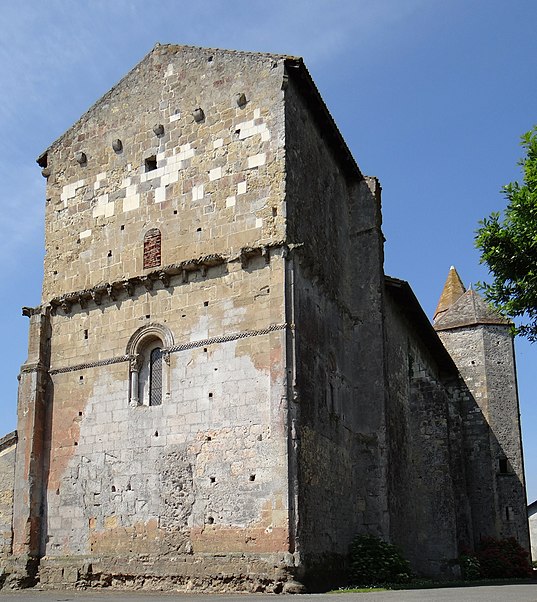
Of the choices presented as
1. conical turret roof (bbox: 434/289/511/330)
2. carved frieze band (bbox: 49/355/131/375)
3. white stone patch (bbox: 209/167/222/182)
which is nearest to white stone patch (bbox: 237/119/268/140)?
white stone patch (bbox: 209/167/222/182)

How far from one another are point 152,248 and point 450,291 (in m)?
25.0

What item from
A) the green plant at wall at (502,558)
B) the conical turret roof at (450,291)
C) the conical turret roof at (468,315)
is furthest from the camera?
the conical turret roof at (450,291)

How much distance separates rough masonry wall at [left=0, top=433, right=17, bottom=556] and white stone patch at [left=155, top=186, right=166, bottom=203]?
6.77 m

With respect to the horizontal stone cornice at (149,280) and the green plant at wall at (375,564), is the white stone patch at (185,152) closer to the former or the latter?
the horizontal stone cornice at (149,280)

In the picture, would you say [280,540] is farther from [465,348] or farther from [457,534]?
[465,348]

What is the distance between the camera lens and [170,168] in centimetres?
1825

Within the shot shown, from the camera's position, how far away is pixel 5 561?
1722 centimetres

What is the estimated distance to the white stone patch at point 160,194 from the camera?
18.2 m

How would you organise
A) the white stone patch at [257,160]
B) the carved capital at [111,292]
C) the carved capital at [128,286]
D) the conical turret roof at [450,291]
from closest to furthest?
→ the white stone patch at [257,160], the carved capital at [128,286], the carved capital at [111,292], the conical turret roof at [450,291]

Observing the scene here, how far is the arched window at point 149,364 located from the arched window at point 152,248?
Result: 5.16 ft

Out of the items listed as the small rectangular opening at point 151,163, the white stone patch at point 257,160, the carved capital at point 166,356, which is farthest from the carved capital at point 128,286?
the white stone patch at point 257,160

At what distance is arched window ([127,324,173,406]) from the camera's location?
55.2 feet

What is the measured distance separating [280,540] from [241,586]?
45.7 inches

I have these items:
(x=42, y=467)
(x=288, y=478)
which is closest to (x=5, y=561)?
(x=42, y=467)
